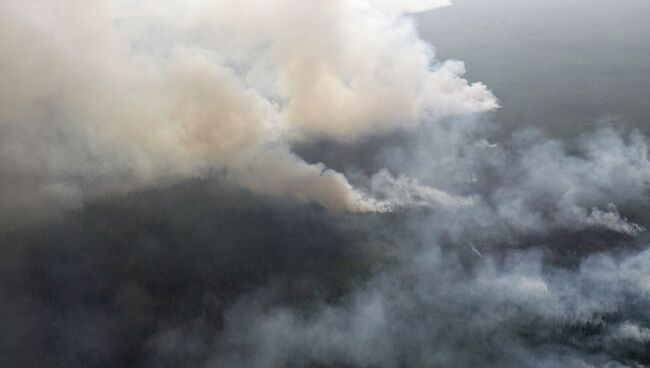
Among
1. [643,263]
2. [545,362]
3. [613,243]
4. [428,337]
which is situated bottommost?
[545,362]

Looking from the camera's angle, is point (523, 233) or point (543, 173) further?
point (543, 173)

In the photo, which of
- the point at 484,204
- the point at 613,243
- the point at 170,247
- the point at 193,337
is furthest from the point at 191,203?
the point at 613,243

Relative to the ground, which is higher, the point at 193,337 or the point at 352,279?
the point at 352,279

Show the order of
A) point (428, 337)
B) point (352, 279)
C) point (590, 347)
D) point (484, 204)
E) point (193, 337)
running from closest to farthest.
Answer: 1. point (590, 347)
2. point (428, 337)
3. point (193, 337)
4. point (352, 279)
5. point (484, 204)

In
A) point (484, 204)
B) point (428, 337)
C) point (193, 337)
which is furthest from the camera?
point (484, 204)

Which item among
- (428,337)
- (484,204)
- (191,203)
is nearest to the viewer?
(428,337)

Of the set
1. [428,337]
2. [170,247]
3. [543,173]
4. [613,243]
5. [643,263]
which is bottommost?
[428,337]

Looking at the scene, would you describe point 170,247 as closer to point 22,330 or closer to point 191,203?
point 191,203

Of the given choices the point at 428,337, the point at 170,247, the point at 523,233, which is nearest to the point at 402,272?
the point at 428,337

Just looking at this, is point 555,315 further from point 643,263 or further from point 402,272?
point 402,272
